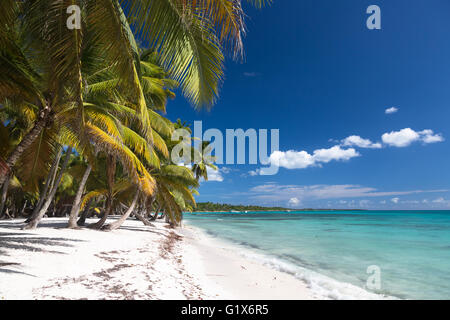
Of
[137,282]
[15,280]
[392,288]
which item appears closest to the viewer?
[15,280]

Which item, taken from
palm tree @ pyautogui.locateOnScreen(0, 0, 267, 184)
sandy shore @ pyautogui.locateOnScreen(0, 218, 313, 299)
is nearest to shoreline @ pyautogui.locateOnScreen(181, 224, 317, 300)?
sandy shore @ pyautogui.locateOnScreen(0, 218, 313, 299)

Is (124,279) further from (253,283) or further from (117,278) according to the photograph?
(253,283)

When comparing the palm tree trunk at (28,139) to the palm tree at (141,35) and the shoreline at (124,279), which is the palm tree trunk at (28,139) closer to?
the palm tree at (141,35)

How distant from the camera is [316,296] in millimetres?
4680

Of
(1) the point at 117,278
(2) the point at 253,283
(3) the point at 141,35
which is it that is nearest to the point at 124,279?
(1) the point at 117,278

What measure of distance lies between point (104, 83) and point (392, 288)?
8.81m

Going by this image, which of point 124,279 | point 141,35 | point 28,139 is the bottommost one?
point 124,279

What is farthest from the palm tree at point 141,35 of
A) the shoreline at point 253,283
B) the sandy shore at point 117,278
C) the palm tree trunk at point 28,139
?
the shoreline at point 253,283

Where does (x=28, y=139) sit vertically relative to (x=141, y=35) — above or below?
below

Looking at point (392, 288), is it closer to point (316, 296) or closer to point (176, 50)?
point (316, 296)

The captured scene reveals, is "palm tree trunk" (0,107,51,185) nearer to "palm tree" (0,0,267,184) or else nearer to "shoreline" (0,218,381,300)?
"palm tree" (0,0,267,184)

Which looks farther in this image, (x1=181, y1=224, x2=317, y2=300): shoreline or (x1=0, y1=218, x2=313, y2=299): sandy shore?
(x1=181, y1=224, x2=317, y2=300): shoreline

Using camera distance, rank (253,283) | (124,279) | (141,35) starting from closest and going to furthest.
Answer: (141,35) < (124,279) < (253,283)
